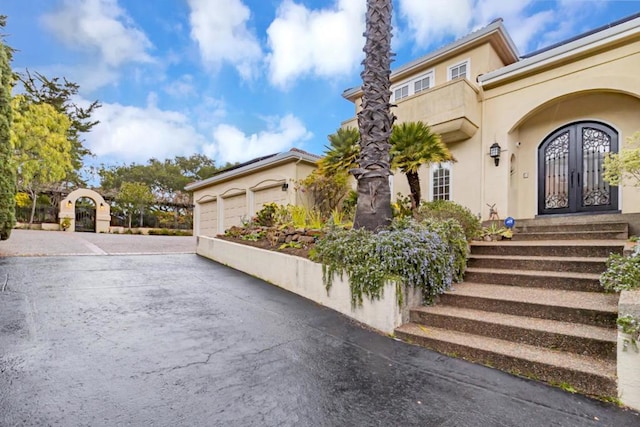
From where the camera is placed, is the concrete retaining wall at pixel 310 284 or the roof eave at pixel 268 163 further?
the roof eave at pixel 268 163

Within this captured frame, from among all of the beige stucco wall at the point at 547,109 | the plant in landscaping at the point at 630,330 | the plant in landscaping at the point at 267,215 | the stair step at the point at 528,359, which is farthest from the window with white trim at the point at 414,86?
the plant in landscaping at the point at 630,330

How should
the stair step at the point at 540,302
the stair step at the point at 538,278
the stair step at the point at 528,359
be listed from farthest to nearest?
1. the stair step at the point at 538,278
2. the stair step at the point at 540,302
3. the stair step at the point at 528,359

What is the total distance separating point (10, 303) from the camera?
4441 mm

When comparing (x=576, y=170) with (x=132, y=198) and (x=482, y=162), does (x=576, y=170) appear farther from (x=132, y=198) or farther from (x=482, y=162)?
(x=132, y=198)

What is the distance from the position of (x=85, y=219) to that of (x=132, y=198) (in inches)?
128

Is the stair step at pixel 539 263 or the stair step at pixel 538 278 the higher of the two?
the stair step at pixel 539 263

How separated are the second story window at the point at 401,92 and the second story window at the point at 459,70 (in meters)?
1.60

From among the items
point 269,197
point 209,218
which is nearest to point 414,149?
point 269,197

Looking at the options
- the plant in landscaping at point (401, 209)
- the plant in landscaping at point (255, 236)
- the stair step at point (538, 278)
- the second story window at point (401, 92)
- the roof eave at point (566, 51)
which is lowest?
the stair step at point (538, 278)

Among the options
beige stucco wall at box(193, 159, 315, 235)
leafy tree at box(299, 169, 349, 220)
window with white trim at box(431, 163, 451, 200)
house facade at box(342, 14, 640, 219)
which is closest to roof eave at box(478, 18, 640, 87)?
house facade at box(342, 14, 640, 219)

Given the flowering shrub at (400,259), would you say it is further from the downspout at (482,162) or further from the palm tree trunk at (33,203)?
the palm tree trunk at (33,203)

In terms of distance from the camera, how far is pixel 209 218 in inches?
632

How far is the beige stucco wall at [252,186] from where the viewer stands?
11320mm

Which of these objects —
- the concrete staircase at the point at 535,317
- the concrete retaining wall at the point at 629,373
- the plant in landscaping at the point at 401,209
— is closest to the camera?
the concrete retaining wall at the point at 629,373
